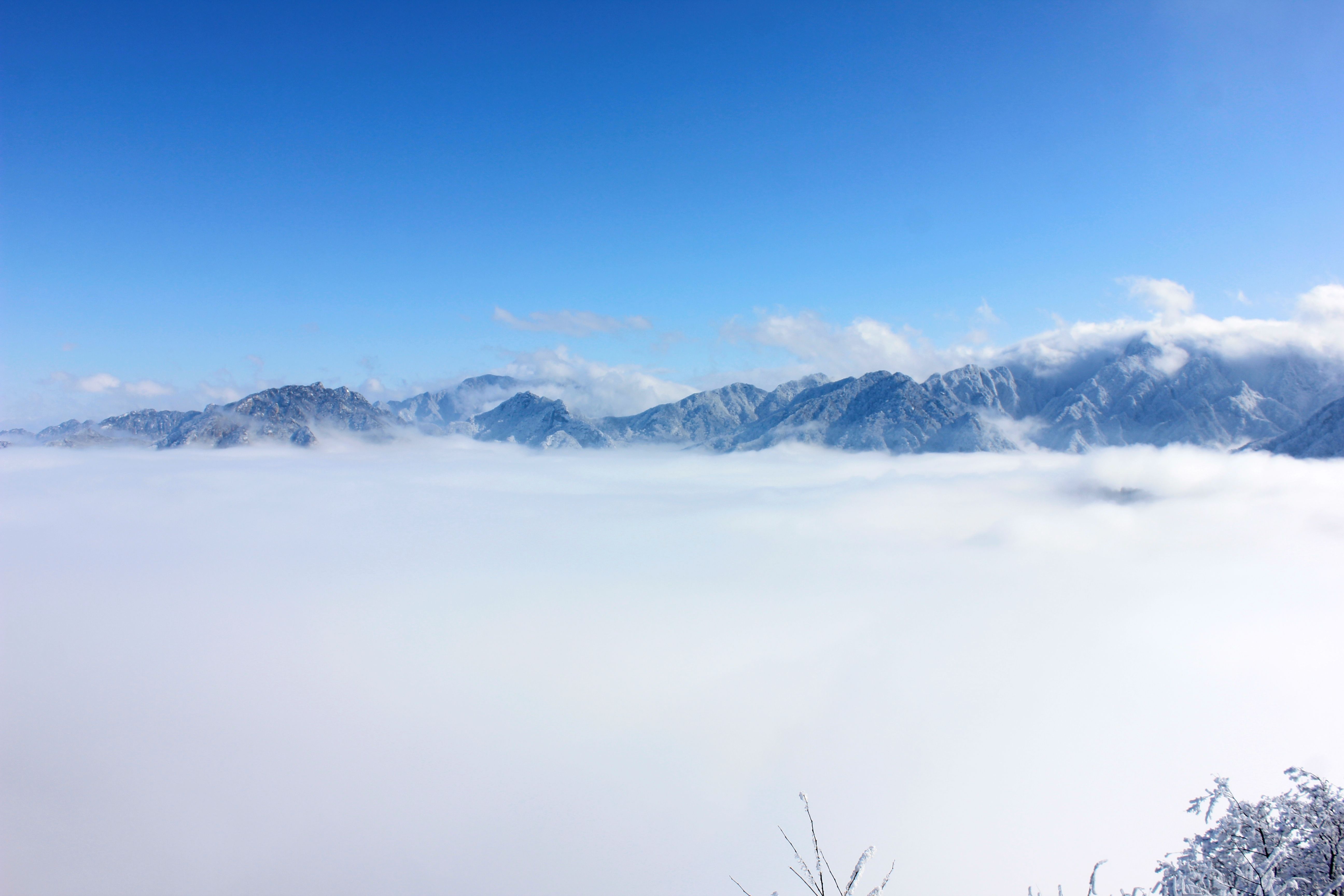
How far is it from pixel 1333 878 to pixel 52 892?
766ft

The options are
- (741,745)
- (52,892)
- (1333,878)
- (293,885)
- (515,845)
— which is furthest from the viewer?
(741,745)

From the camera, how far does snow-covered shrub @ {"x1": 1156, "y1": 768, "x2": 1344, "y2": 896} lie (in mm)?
15625

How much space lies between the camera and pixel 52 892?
141125 mm

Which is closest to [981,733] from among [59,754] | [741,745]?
[741,745]

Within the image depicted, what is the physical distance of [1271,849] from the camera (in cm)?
1617

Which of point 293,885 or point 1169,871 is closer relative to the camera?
point 1169,871

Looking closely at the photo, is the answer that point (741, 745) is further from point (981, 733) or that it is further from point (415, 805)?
point (415, 805)

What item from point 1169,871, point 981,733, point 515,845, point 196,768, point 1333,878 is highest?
point 1333,878

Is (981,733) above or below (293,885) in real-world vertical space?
above

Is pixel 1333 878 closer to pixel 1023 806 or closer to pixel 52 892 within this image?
pixel 1023 806

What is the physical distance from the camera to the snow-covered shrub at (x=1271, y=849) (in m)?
15.6

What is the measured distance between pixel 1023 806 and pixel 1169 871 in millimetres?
218389

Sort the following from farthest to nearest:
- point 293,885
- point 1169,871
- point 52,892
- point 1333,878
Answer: point 293,885
point 52,892
point 1169,871
point 1333,878

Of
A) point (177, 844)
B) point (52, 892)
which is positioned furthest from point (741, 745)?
A: point (52, 892)
